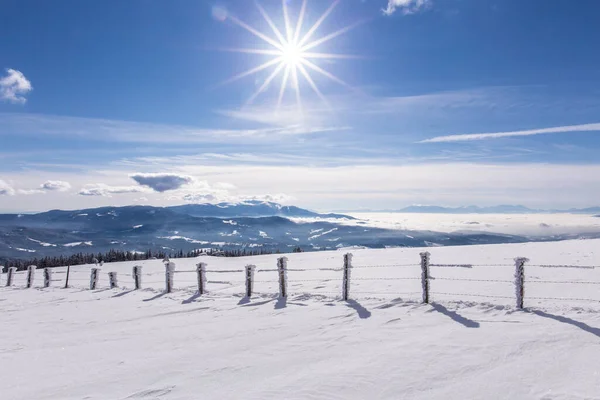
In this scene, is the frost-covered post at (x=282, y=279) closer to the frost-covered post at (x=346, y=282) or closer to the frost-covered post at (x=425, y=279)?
the frost-covered post at (x=346, y=282)

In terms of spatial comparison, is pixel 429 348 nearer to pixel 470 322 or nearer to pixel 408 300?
pixel 470 322

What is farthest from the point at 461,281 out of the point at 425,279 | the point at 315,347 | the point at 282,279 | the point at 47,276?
the point at 47,276

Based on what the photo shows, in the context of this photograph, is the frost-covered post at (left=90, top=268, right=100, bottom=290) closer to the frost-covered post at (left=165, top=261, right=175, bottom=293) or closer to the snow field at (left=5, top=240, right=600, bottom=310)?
the snow field at (left=5, top=240, right=600, bottom=310)

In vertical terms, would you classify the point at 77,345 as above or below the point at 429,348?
below

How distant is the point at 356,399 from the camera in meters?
6.67

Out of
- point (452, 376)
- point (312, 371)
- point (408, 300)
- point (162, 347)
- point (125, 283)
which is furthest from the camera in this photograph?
point (125, 283)

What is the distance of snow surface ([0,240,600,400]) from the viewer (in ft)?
23.6

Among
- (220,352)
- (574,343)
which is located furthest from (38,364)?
(574,343)

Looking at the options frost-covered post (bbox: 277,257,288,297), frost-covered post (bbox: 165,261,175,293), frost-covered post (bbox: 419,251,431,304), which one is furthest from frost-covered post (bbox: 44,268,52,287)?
frost-covered post (bbox: 419,251,431,304)

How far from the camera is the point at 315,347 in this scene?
980 centimetres

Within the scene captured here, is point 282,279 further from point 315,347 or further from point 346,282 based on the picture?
point 315,347

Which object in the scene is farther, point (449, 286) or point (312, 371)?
point (449, 286)

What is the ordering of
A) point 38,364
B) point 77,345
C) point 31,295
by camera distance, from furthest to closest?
1. point 31,295
2. point 77,345
3. point 38,364

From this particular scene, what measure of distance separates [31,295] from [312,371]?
22.5m
